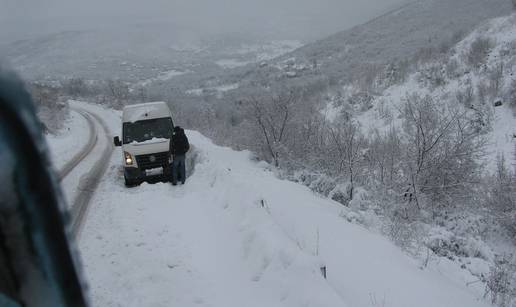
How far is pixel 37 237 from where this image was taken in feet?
4.31

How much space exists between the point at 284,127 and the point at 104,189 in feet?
33.1

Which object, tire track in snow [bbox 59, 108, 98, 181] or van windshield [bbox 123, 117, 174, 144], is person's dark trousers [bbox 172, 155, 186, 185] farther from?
tire track in snow [bbox 59, 108, 98, 181]

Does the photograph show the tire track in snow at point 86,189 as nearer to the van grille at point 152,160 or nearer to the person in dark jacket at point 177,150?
the van grille at point 152,160

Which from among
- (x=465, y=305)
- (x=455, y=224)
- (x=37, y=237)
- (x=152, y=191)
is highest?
(x=37, y=237)

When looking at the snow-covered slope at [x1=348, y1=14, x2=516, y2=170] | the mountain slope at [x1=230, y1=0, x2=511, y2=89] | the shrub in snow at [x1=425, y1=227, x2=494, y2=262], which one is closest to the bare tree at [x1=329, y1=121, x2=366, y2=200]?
the shrub in snow at [x1=425, y1=227, x2=494, y2=262]

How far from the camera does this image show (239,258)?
600cm

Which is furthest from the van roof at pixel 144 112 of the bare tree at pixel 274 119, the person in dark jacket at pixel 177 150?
the bare tree at pixel 274 119

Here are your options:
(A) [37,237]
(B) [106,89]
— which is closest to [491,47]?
(A) [37,237]

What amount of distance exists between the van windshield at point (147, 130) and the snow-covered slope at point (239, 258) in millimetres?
2425

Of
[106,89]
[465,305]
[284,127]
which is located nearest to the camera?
A: [465,305]

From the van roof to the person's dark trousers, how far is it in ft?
6.34

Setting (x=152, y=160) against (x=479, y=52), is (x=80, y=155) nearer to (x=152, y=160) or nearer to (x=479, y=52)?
(x=152, y=160)

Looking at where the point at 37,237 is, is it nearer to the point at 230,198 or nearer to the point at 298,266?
the point at 298,266

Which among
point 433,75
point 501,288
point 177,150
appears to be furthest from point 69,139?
point 433,75
